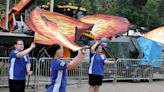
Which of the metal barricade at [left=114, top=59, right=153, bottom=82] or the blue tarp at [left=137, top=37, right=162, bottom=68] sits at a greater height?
the blue tarp at [left=137, top=37, right=162, bottom=68]

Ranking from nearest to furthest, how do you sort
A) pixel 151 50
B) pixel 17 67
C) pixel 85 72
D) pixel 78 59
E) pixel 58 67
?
pixel 78 59
pixel 58 67
pixel 17 67
pixel 85 72
pixel 151 50

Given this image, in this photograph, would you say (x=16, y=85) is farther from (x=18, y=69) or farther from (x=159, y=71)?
(x=159, y=71)

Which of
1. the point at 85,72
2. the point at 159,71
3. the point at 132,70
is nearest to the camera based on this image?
the point at 85,72

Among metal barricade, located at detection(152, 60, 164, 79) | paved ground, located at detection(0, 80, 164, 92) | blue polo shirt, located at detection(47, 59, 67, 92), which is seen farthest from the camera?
metal barricade, located at detection(152, 60, 164, 79)

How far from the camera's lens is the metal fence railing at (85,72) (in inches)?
486

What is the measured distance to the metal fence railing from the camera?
12.4 meters

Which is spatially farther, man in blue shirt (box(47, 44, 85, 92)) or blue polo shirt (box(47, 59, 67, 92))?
blue polo shirt (box(47, 59, 67, 92))

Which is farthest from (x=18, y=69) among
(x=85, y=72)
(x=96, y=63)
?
(x=85, y=72)

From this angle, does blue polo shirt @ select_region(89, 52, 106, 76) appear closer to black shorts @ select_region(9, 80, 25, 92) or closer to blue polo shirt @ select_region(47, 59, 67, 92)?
A: black shorts @ select_region(9, 80, 25, 92)

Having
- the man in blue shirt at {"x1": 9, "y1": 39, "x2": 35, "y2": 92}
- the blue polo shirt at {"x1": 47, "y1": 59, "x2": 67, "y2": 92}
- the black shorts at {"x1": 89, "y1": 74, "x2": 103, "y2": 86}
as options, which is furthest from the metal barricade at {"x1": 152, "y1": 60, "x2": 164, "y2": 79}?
the blue polo shirt at {"x1": 47, "y1": 59, "x2": 67, "y2": 92}

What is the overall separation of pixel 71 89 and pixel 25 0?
23.6 ft

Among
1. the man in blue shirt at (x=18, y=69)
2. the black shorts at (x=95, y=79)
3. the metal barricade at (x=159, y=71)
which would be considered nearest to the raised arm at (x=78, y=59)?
the man in blue shirt at (x=18, y=69)

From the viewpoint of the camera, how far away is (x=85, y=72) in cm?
1395

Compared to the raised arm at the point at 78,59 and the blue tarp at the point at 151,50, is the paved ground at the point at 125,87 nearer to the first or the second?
the blue tarp at the point at 151,50
